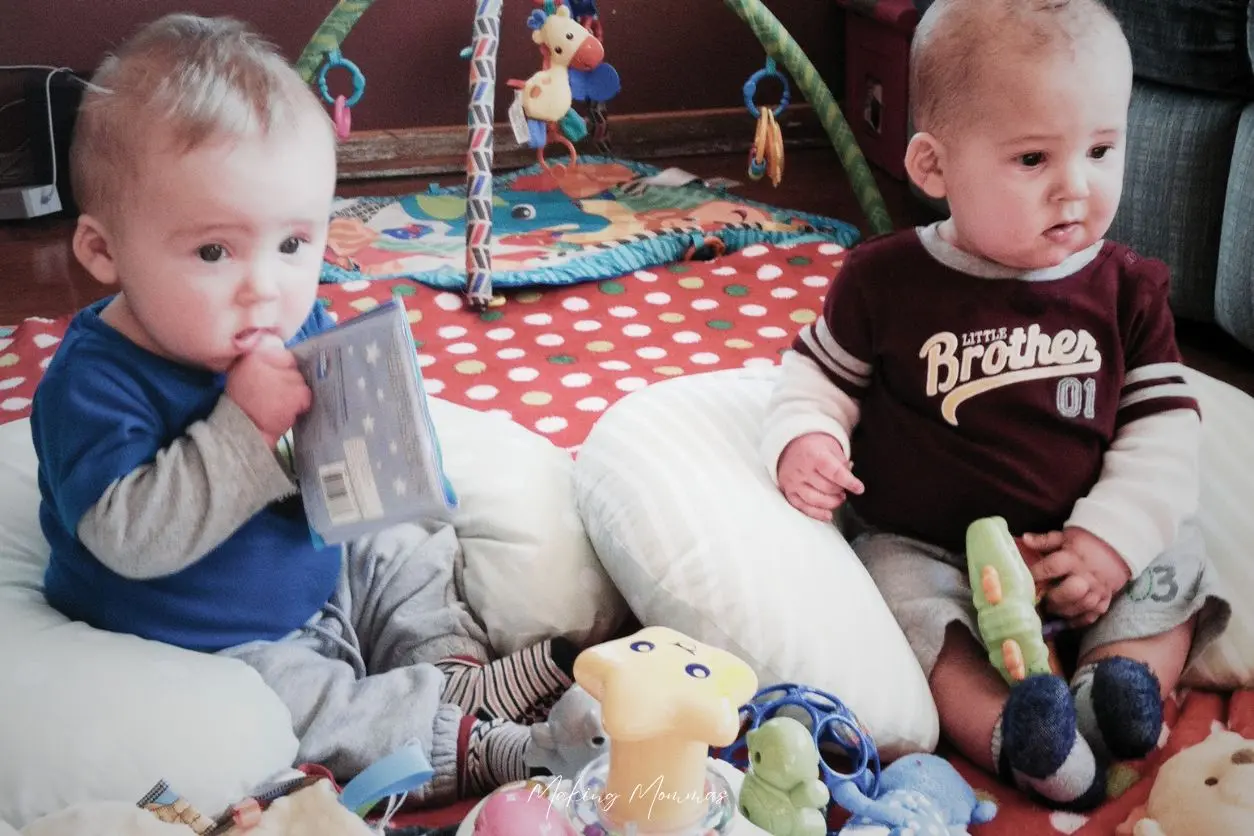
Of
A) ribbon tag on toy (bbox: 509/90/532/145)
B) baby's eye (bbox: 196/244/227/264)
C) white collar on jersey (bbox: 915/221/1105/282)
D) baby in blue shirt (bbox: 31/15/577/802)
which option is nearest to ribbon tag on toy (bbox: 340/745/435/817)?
baby in blue shirt (bbox: 31/15/577/802)

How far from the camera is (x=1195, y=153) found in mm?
1644

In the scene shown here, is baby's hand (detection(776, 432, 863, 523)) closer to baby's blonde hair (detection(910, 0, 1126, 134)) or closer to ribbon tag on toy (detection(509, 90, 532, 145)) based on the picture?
baby's blonde hair (detection(910, 0, 1126, 134))

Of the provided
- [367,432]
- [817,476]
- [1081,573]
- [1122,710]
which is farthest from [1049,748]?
[367,432]

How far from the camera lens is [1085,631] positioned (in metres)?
1.02

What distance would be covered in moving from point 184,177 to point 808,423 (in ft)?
1.73

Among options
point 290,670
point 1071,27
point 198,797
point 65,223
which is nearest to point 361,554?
point 290,670

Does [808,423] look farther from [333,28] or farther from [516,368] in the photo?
[333,28]

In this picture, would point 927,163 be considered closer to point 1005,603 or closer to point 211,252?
point 1005,603

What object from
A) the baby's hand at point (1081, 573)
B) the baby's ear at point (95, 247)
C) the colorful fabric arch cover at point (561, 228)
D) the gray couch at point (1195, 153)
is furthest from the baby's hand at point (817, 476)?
the colorful fabric arch cover at point (561, 228)

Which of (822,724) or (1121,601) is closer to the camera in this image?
(822,724)

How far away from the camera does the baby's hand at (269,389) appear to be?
839 mm

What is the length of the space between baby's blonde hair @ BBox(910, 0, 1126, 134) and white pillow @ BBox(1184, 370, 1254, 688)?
1.25 ft

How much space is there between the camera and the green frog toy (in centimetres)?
78

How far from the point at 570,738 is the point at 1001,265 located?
1.69 feet
